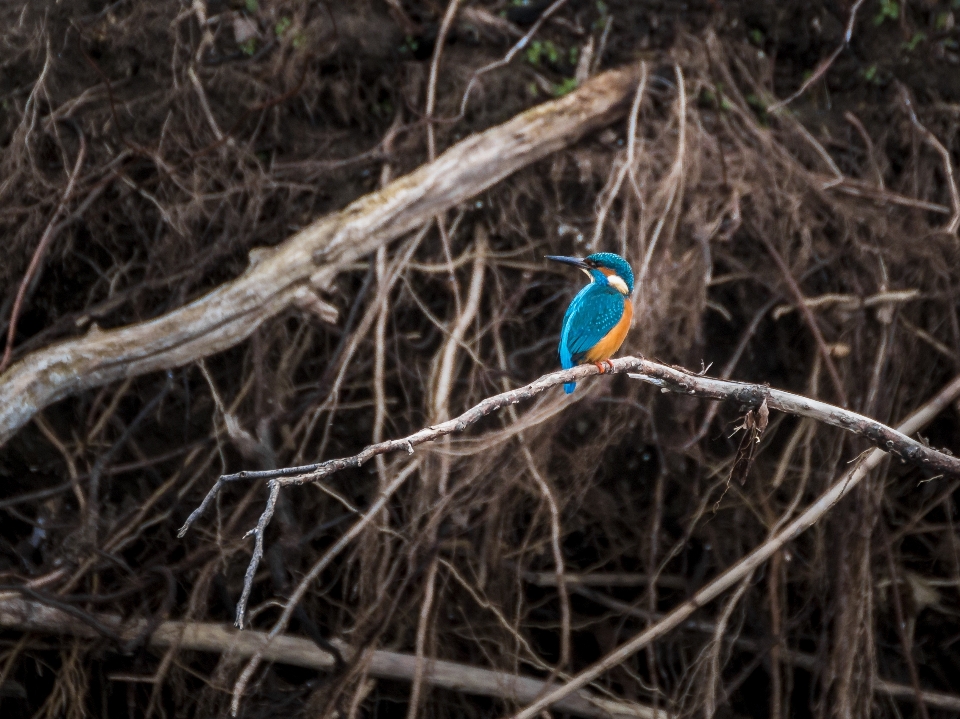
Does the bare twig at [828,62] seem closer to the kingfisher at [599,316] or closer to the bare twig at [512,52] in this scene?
the bare twig at [512,52]

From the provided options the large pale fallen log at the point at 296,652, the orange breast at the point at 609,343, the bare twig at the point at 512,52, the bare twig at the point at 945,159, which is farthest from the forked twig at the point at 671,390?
the bare twig at the point at 945,159

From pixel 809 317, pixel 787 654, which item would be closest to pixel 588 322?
pixel 809 317

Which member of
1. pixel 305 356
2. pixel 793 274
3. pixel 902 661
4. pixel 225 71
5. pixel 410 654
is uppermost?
pixel 225 71

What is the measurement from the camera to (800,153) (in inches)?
171

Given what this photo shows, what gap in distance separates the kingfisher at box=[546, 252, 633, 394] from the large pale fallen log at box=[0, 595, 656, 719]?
4.46 ft

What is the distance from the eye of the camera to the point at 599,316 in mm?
3137

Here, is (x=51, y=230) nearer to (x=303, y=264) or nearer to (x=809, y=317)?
(x=303, y=264)

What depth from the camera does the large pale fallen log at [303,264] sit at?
10.9 ft

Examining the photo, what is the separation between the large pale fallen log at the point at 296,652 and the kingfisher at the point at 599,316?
1.36m

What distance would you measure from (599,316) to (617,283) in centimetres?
28

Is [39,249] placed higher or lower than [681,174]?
lower

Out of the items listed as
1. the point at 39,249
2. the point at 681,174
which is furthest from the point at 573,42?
the point at 39,249

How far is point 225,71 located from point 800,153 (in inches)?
105

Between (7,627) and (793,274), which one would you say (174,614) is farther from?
(793,274)
